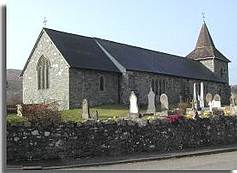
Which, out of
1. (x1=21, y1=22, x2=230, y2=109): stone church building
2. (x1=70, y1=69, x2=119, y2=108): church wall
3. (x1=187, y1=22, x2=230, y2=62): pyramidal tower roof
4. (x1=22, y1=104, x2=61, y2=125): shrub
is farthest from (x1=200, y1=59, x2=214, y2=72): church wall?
(x1=22, y1=104, x2=61, y2=125): shrub

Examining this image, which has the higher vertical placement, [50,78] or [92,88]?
[50,78]

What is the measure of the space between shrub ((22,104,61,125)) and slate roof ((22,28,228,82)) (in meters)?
19.0

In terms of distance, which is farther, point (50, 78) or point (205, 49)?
point (205, 49)

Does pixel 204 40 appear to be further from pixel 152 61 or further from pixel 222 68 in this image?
pixel 152 61

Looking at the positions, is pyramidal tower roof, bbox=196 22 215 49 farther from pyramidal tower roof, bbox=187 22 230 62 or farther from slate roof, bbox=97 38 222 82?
slate roof, bbox=97 38 222 82

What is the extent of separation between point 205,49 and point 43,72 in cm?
3244

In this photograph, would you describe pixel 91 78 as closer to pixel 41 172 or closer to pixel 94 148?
pixel 94 148

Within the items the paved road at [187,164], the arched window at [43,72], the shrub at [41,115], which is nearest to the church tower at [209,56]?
the arched window at [43,72]

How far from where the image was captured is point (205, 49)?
61.6 metres

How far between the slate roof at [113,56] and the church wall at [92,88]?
583 mm

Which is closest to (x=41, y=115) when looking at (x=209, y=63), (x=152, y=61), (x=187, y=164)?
(x=187, y=164)

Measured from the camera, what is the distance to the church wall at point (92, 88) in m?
33.8

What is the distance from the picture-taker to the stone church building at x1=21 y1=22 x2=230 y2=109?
34.2m

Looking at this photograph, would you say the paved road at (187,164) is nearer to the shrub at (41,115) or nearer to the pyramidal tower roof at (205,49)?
the shrub at (41,115)
